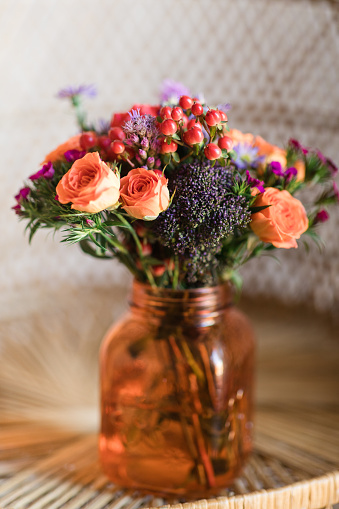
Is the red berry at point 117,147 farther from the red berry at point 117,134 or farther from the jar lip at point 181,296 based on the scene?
the jar lip at point 181,296

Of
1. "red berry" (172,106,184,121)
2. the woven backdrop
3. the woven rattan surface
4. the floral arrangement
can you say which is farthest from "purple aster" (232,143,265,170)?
the woven backdrop

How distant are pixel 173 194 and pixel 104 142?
0.12m

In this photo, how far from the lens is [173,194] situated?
501 millimetres

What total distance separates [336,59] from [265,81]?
147 mm

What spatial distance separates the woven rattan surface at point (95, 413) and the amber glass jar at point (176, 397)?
0.04 meters

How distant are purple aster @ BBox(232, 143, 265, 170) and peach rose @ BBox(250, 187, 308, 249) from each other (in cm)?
7

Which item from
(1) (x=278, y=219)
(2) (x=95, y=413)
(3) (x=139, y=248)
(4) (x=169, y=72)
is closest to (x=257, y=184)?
(1) (x=278, y=219)

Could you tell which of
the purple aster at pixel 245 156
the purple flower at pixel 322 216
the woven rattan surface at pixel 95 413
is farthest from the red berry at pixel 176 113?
the woven rattan surface at pixel 95 413

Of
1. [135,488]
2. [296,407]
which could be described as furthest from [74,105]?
[296,407]

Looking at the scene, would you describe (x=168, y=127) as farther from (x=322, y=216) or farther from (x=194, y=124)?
(x=322, y=216)

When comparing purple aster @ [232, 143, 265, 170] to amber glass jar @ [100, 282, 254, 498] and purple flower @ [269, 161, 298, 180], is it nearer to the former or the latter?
purple flower @ [269, 161, 298, 180]

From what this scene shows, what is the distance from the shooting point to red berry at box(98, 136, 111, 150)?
562 millimetres

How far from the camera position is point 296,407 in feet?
2.86

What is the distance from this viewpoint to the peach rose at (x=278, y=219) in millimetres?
527
